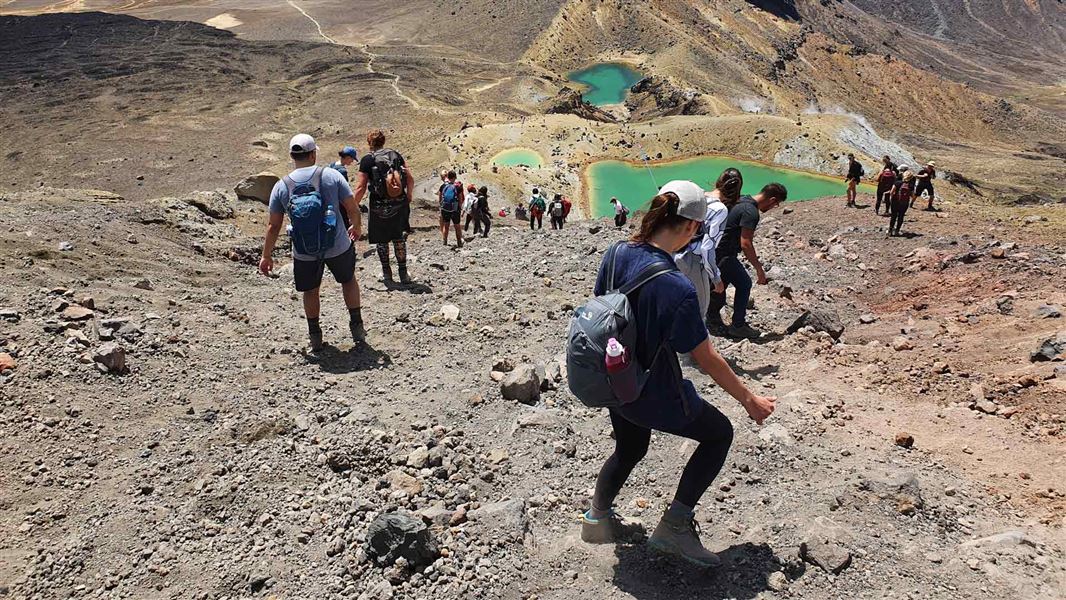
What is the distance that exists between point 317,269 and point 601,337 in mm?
4250

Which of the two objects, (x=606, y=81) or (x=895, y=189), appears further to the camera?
(x=606, y=81)

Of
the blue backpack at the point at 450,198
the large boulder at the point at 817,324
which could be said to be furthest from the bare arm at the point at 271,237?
the blue backpack at the point at 450,198

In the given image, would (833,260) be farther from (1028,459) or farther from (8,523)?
(8,523)

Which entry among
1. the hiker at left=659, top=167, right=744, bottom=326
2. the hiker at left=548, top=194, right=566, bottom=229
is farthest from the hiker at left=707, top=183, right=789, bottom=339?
the hiker at left=548, top=194, right=566, bottom=229

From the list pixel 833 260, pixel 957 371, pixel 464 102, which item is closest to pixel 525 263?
pixel 833 260

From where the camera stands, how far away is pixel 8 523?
4.35 metres

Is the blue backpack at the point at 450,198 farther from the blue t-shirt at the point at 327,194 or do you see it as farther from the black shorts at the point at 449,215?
the blue t-shirt at the point at 327,194

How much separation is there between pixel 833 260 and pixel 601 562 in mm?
9304

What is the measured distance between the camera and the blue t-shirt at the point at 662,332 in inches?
126

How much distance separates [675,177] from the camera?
3256 centimetres

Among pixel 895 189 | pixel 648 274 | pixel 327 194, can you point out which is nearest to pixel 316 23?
pixel 895 189

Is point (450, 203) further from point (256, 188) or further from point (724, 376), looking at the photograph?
point (724, 376)

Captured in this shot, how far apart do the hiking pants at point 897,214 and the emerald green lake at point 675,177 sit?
15637 mm

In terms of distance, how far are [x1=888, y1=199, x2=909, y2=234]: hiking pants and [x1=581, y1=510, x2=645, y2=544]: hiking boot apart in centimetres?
1225
